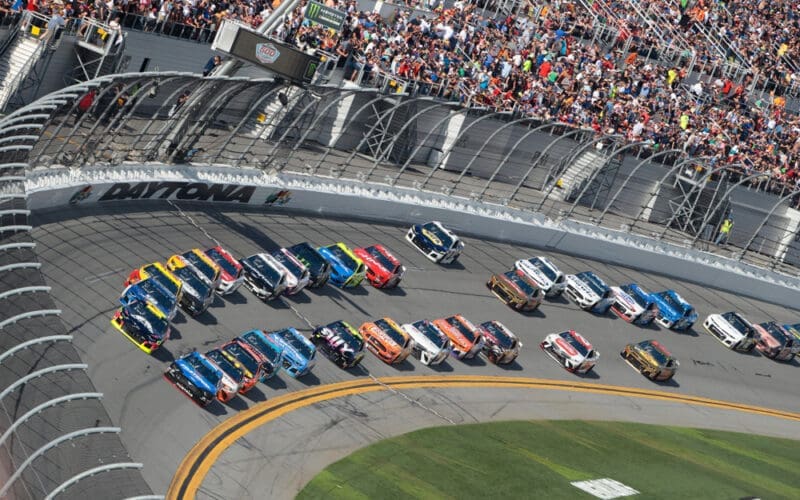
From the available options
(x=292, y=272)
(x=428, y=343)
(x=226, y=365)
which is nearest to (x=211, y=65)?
(x=292, y=272)

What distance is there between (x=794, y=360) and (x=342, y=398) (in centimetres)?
2747

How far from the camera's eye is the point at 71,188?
122 feet

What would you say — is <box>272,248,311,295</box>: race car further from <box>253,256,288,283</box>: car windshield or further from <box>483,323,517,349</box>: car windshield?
<box>483,323,517,349</box>: car windshield

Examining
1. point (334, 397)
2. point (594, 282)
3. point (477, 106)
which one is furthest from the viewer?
point (477, 106)

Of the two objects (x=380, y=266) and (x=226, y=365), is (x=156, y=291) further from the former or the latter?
(x=380, y=266)

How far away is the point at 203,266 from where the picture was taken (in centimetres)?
3728

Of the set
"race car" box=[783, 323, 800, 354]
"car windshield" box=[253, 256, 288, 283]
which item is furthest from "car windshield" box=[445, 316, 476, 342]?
"race car" box=[783, 323, 800, 354]

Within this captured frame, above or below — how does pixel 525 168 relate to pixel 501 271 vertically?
above

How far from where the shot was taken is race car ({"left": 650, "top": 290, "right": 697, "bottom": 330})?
175ft

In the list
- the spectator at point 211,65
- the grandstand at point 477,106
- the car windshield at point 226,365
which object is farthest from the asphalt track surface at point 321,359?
the spectator at point 211,65

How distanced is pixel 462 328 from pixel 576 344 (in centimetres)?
529

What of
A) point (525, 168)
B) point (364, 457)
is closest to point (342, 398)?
point (364, 457)

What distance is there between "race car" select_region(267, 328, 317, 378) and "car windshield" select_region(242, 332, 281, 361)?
0.38m

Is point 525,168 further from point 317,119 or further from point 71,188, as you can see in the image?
point 71,188
